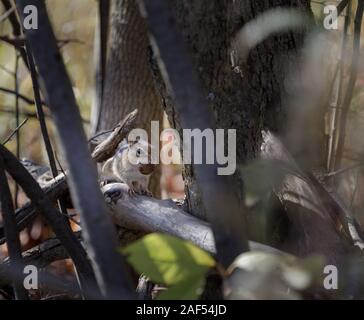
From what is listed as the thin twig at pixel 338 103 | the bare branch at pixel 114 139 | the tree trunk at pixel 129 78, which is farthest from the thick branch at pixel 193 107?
the tree trunk at pixel 129 78

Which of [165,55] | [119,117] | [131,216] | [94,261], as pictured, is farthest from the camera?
[119,117]

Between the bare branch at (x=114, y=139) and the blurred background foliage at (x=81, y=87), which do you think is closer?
the bare branch at (x=114, y=139)

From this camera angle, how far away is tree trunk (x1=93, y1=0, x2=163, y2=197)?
3.88 metres

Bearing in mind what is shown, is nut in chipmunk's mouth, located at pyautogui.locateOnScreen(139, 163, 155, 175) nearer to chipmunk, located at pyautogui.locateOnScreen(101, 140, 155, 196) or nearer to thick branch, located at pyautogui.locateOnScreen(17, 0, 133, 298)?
chipmunk, located at pyautogui.locateOnScreen(101, 140, 155, 196)

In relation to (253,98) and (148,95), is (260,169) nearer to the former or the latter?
(253,98)

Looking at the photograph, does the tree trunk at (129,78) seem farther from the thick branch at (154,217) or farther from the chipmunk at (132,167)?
the thick branch at (154,217)

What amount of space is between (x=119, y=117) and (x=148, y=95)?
0.65 feet

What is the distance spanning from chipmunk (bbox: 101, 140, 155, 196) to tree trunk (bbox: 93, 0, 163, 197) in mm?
1027

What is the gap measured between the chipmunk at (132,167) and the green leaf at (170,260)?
58.1 inches

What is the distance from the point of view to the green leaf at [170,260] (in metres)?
1.24

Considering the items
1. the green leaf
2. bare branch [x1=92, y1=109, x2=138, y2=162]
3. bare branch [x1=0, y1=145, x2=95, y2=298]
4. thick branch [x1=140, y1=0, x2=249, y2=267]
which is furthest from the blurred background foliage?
the green leaf

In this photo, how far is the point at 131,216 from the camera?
2650mm

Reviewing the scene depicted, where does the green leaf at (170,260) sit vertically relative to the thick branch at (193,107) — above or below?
below
